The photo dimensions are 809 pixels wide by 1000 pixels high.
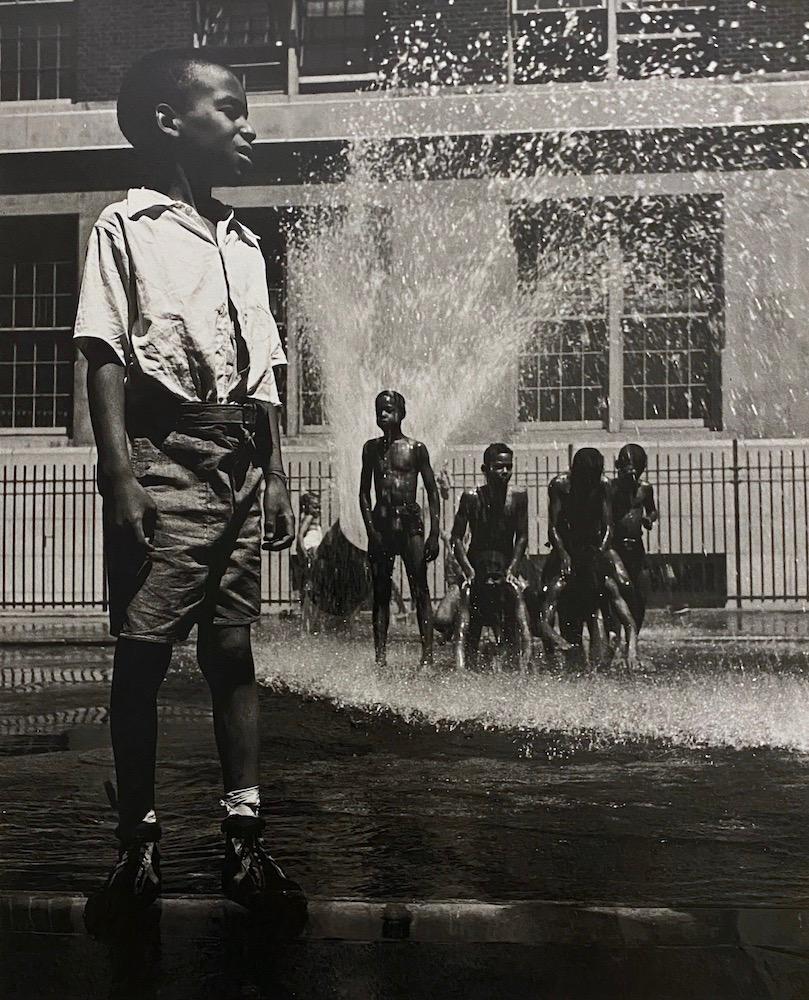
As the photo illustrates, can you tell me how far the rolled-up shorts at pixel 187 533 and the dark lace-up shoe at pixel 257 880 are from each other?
0.47 metres

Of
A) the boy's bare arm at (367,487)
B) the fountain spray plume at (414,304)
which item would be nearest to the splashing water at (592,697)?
the boy's bare arm at (367,487)

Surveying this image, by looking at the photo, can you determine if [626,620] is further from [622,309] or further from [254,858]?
[622,309]

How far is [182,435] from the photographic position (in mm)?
2705

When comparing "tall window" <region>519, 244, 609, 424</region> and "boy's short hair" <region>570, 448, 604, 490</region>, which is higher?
"tall window" <region>519, 244, 609, 424</region>

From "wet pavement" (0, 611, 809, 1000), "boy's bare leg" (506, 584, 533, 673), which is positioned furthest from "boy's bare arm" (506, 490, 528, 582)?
"wet pavement" (0, 611, 809, 1000)

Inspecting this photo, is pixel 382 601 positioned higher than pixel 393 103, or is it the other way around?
pixel 393 103

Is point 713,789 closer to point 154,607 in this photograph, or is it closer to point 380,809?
point 380,809

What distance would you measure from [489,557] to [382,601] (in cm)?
67

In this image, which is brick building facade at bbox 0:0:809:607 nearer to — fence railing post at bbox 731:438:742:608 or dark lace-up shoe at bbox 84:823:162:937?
fence railing post at bbox 731:438:742:608

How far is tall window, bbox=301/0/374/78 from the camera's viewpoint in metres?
4.28

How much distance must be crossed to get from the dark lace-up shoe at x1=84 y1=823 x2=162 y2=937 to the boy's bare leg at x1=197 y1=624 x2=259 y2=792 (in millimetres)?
220

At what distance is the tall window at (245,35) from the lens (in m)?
3.79

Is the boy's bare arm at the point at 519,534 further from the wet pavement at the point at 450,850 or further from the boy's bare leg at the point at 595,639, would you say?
the wet pavement at the point at 450,850

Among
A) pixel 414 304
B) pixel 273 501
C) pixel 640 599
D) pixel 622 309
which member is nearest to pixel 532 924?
pixel 273 501
